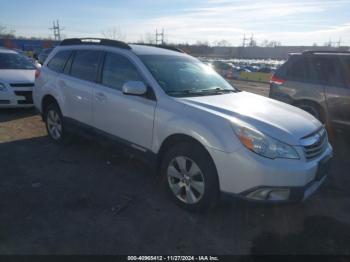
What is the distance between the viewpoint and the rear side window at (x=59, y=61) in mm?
5340

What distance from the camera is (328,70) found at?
241 inches

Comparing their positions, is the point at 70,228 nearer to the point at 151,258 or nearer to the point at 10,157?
the point at 151,258

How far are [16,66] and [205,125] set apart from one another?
7538 mm

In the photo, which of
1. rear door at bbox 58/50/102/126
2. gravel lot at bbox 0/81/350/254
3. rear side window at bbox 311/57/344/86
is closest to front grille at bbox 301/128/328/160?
gravel lot at bbox 0/81/350/254

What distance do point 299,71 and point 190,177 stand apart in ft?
14.3

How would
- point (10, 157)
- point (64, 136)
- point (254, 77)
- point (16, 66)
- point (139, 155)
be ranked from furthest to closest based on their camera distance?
point (254, 77) → point (16, 66) → point (64, 136) → point (10, 157) → point (139, 155)

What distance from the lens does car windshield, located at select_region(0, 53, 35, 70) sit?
856cm

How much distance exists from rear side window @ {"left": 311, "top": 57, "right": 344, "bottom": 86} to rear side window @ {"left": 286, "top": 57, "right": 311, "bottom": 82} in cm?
15

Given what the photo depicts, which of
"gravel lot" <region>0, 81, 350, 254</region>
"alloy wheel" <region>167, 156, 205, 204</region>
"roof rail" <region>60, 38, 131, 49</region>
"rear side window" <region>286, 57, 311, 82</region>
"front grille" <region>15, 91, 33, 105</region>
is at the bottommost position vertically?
"gravel lot" <region>0, 81, 350, 254</region>

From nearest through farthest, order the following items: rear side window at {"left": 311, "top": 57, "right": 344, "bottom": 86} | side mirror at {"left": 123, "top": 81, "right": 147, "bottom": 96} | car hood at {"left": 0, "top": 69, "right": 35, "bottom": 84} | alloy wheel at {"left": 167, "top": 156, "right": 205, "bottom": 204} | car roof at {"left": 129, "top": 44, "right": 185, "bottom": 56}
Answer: alloy wheel at {"left": 167, "top": 156, "right": 205, "bottom": 204}, side mirror at {"left": 123, "top": 81, "right": 147, "bottom": 96}, car roof at {"left": 129, "top": 44, "right": 185, "bottom": 56}, rear side window at {"left": 311, "top": 57, "right": 344, "bottom": 86}, car hood at {"left": 0, "top": 69, "right": 35, "bottom": 84}

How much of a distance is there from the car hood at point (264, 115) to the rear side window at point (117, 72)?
0.93 metres

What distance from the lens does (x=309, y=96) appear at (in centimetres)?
620

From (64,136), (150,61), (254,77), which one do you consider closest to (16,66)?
(64,136)

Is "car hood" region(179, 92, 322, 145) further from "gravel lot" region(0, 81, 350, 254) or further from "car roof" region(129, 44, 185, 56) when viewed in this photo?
"car roof" region(129, 44, 185, 56)
